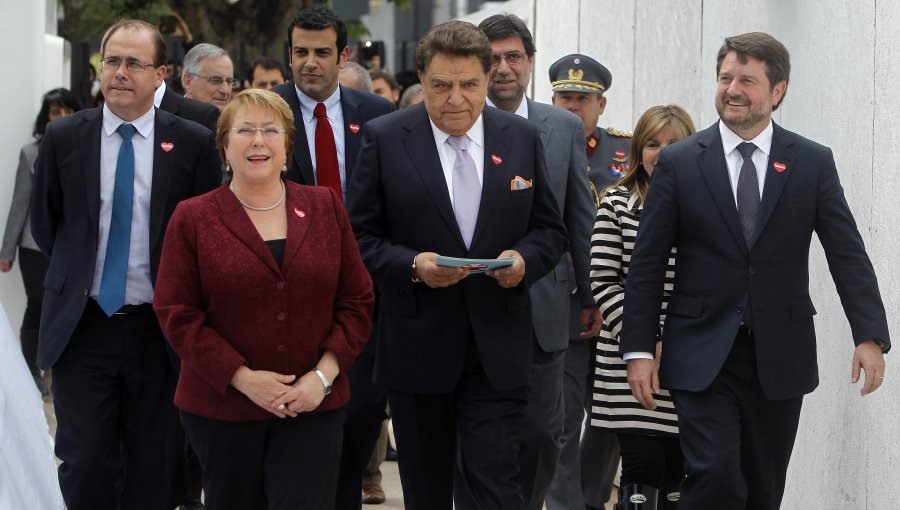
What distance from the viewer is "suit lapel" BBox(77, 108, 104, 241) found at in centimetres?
619

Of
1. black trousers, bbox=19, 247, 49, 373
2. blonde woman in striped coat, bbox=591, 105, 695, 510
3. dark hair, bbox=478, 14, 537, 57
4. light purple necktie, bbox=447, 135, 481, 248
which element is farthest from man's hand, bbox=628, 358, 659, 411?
black trousers, bbox=19, 247, 49, 373

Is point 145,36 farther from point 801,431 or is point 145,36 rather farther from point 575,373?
point 801,431

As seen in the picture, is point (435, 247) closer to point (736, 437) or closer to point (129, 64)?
point (736, 437)

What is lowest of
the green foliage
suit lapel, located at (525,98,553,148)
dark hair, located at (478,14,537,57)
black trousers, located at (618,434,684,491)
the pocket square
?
black trousers, located at (618,434,684,491)

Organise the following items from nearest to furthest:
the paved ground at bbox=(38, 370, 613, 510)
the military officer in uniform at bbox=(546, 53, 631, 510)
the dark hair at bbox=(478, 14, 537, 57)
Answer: the dark hair at bbox=(478, 14, 537, 57) → the military officer in uniform at bbox=(546, 53, 631, 510) → the paved ground at bbox=(38, 370, 613, 510)

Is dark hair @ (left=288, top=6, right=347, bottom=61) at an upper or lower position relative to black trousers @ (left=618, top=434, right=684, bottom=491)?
upper

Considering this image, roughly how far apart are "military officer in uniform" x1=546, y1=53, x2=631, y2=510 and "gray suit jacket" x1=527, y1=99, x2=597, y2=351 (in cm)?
60

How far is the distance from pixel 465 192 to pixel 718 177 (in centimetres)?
100

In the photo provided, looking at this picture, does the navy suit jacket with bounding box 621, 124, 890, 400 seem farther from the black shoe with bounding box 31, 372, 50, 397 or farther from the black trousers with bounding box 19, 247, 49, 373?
the black shoe with bounding box 31, 372, 50, 397

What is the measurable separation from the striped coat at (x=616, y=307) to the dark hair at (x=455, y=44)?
1.10 meters

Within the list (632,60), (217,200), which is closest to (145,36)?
(217,200)

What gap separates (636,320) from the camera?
235 inches

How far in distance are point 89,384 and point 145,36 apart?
4.92ft

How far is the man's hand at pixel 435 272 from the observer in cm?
565
